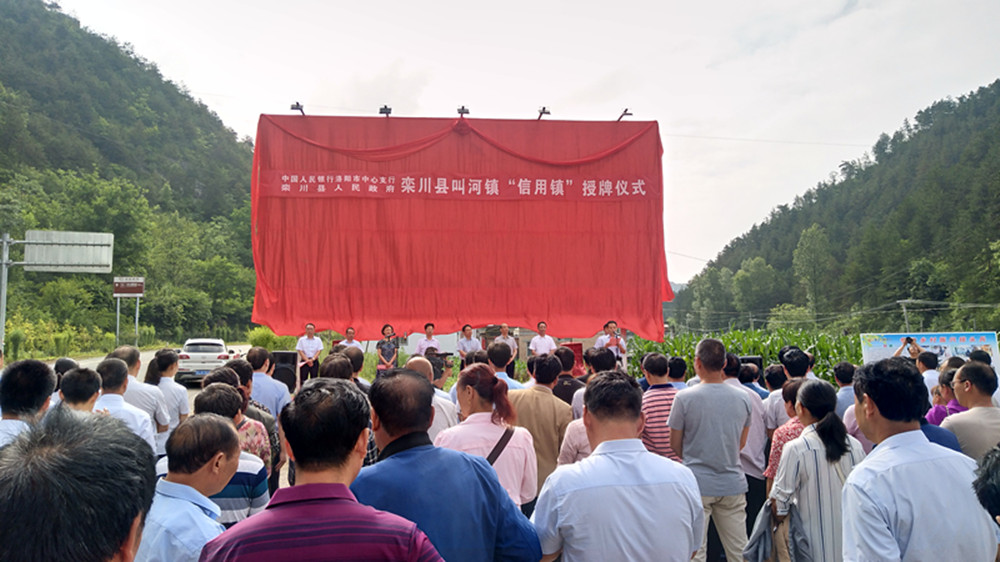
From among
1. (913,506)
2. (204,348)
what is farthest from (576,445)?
(204,348)

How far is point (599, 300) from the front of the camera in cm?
1073

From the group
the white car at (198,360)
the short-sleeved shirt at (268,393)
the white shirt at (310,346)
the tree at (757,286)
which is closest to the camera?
the short-sleeved shirt at (268,393)

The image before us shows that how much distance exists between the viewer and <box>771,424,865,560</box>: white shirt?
2.89m

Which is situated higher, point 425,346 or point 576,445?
point 425,346

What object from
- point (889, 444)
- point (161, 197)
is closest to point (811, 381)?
point (889, 444)

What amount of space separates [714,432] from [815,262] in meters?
57.9

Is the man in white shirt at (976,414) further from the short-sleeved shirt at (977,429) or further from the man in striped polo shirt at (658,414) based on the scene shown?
the man in striped polo shirt at (658,414)

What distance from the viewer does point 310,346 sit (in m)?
9.31

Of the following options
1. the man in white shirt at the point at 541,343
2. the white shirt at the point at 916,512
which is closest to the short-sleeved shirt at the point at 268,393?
the white shirt at the point at 916,512

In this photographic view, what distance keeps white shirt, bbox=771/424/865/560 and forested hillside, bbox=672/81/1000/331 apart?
44482mm

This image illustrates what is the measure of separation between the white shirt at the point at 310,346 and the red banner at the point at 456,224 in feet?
3.57

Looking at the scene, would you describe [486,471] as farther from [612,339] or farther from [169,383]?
[612,339]

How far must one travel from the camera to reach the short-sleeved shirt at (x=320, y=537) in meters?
1.23

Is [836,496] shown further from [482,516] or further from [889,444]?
[482,516]
